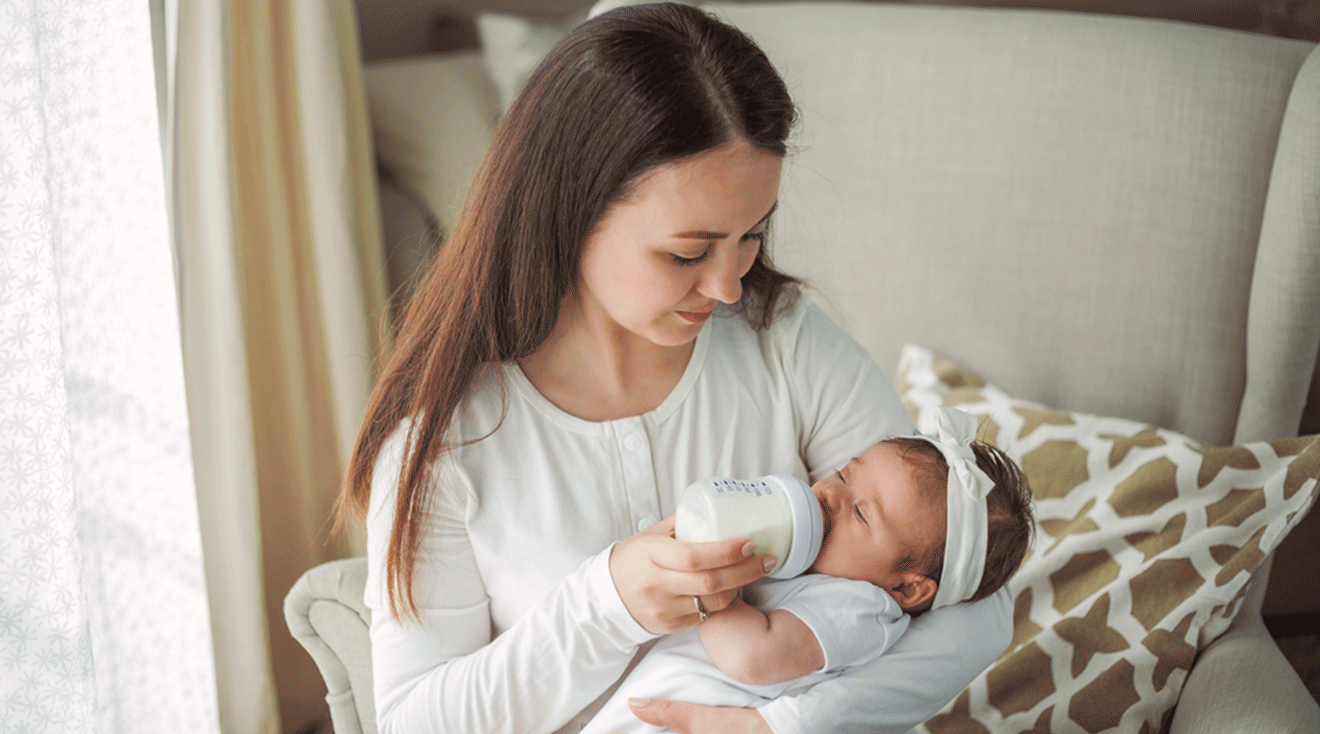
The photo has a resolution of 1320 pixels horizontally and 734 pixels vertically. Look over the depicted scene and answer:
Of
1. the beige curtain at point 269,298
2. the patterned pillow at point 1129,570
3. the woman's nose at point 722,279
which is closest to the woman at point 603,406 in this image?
the woman's nose at point 722,279

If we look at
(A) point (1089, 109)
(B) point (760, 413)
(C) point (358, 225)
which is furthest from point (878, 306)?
(C) point (358, 225)

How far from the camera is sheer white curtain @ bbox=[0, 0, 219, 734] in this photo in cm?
121

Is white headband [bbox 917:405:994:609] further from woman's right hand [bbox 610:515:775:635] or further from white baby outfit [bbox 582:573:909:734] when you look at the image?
woman's right hand [bbox 610:515:775:635]

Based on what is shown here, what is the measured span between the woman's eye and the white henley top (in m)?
0.22

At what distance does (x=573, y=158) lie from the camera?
1.02 meters

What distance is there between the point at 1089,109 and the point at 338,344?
1470 millimetres

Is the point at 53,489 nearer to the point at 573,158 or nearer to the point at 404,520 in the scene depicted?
the point at 404,520

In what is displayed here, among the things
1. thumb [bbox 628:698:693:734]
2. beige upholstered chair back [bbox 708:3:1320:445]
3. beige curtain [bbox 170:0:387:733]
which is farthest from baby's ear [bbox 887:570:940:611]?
beige curtain [bbox 170:0:387:733]

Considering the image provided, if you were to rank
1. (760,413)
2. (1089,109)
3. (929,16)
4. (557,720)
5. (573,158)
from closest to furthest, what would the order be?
(573,158) → (557,720) → (760,413) → (1089,109) → (929,16)

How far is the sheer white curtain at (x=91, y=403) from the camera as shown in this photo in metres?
1.21

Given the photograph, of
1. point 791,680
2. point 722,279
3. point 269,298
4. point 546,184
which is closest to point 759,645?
point 791,680

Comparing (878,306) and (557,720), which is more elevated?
(878,306)

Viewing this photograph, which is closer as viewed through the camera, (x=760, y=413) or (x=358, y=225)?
(x=760, y=413)

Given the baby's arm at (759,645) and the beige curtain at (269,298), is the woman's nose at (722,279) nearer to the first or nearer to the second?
the baby's arm at (759,645)
